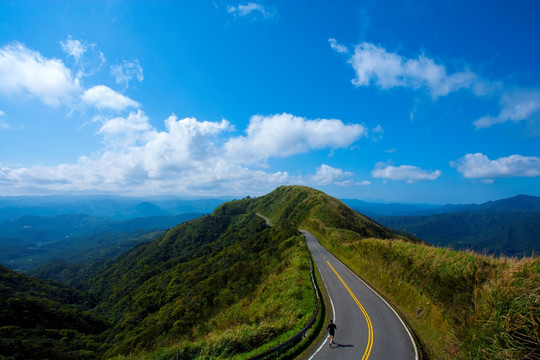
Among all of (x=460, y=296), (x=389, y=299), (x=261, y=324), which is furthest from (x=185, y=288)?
(x=460, y=296)

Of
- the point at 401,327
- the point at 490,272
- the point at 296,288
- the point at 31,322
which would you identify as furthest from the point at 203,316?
the point at 31,322

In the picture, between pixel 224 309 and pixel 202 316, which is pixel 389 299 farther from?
pixel 202 316

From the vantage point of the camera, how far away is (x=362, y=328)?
1529cm

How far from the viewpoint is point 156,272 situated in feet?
299

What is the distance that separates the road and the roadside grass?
2.29 metres

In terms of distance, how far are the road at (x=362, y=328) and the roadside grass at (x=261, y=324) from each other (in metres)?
2.29

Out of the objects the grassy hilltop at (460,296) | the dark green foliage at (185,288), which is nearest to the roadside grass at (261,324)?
the dark green foliage at (185,288)

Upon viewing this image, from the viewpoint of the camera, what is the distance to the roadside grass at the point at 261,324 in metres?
13.2

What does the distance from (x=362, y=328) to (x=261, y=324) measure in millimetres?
6892

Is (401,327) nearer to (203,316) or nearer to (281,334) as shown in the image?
(281,334)

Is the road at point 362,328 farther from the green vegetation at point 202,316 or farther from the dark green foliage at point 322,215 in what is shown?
the dark green foliage at point 322,215

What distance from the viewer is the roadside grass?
521 inches

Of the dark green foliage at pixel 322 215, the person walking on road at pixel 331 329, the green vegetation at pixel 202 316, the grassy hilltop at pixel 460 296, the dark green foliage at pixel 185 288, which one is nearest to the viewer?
the grassy hilltop at pixel 460 296

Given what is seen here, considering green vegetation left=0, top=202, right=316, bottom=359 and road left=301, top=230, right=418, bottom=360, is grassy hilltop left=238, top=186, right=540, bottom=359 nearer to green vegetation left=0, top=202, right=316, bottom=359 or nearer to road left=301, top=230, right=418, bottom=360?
road left=301, top=230, right=418, bottom=360
